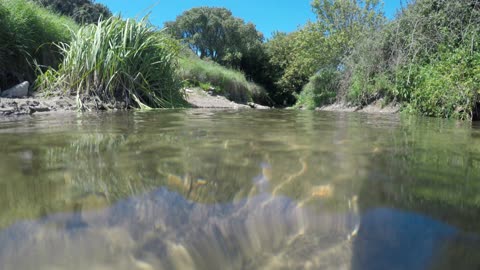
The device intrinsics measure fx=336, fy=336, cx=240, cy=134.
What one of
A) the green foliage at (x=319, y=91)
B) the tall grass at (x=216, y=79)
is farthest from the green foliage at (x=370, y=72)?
the tall grass at (x=216, y=79)

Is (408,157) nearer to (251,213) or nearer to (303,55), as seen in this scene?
(251,213)

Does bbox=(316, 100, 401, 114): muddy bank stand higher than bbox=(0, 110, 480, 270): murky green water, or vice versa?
bbox=(316, 100, 401, 114): muddy bank

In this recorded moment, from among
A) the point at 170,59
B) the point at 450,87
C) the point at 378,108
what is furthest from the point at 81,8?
the point at 450,87

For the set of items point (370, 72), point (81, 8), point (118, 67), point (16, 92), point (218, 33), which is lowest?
point (16, 92)

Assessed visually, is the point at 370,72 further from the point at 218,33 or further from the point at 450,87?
the point at 218,33

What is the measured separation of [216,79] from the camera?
14414 mm

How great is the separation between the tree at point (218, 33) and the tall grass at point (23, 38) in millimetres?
18728

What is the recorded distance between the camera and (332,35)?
1571 cm

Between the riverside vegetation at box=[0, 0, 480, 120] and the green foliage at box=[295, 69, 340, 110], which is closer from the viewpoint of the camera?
the riverside vegetation at box=[0, 0, 480, 120]

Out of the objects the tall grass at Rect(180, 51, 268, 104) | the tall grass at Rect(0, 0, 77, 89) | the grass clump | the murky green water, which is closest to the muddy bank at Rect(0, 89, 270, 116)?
the grass clump

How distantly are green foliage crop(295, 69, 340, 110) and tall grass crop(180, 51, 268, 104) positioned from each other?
2.79 meters

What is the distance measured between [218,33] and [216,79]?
15.5m

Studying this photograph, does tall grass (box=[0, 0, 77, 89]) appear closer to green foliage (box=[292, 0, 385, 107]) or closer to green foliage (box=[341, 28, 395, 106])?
green foliage (box=[341, 28, 395, 106])

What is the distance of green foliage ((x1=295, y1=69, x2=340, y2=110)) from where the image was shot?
1364cm
